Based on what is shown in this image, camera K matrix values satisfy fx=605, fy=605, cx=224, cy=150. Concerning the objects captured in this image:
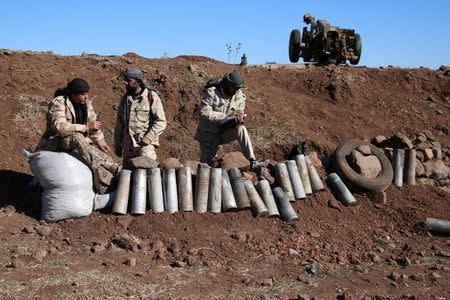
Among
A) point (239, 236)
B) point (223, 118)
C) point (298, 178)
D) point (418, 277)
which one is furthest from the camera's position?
point (223, 118)

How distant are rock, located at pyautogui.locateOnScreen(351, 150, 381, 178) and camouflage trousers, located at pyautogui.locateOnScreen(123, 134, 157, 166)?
2.42 meters

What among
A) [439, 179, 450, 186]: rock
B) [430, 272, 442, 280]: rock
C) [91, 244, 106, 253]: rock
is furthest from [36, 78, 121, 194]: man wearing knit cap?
[439, 179, 450, 186]: rock

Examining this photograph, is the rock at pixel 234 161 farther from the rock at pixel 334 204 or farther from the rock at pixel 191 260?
the rock at pixel 191 260

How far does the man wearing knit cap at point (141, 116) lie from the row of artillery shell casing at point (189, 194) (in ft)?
1.35

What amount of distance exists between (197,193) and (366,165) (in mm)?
2267

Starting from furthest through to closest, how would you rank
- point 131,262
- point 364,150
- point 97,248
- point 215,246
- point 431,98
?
point 431,98, point 364,150, point 215,246, point 97,248, point 131,262

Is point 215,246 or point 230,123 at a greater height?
point 230,123

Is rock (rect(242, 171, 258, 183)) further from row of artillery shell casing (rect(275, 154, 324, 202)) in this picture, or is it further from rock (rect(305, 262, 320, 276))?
rock (rect(305, 262, 320, 276))

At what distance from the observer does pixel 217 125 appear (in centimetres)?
713

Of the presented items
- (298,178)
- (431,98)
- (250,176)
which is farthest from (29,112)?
(431,98)

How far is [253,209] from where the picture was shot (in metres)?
6.24

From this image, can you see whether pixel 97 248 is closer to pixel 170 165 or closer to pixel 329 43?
pixel 170 165

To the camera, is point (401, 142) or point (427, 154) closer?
point (427, 154)

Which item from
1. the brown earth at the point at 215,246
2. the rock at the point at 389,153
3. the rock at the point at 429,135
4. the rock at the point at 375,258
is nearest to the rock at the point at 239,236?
the brown earth at the point at 215,246
